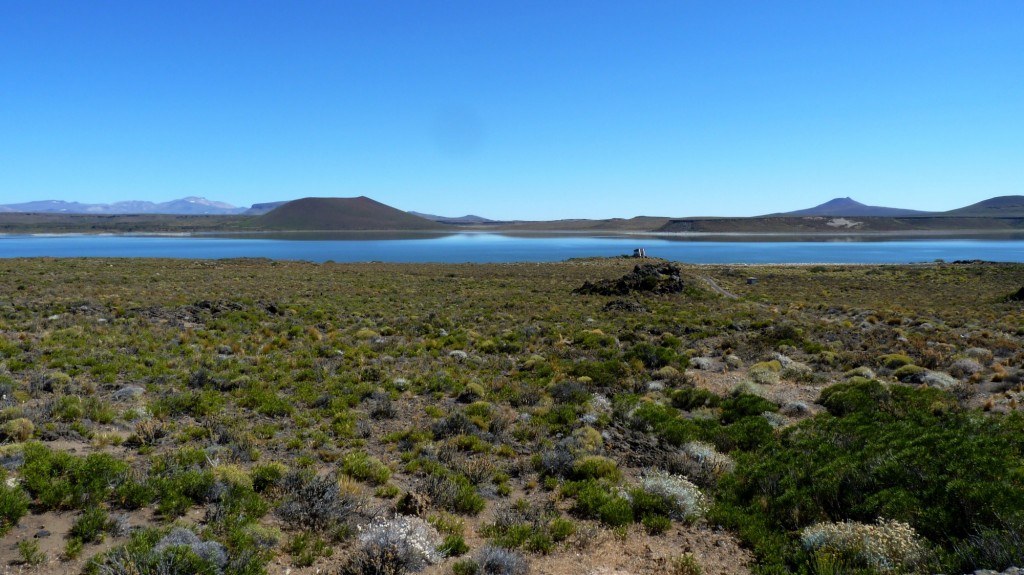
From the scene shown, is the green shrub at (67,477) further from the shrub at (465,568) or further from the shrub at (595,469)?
the shrub at (595,469)

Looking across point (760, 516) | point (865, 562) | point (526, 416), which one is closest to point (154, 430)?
point (526, 416)

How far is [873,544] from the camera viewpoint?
538cm

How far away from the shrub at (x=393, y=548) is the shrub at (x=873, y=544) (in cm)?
417

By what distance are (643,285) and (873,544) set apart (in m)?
27.2

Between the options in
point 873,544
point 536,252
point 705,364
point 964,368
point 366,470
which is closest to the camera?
point 873,544

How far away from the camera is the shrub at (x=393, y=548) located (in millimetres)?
5242

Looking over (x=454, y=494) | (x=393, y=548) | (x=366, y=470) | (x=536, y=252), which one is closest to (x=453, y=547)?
(x=393, y=548)

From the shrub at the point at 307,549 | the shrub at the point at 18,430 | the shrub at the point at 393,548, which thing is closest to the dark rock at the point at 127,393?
the shrub at the point at 18,430

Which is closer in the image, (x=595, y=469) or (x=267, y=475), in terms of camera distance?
(x=267, y=475)

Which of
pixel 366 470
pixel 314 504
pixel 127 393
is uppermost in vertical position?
pixel 127 393

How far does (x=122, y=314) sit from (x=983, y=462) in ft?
78.6

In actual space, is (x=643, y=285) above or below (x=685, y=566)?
above

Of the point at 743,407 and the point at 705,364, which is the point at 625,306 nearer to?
the point at 705,364

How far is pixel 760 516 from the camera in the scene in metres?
6.57
